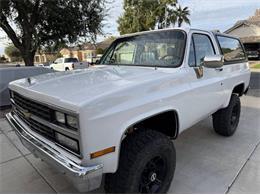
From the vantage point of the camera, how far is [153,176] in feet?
7.80

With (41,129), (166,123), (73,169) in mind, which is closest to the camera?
(73,169)

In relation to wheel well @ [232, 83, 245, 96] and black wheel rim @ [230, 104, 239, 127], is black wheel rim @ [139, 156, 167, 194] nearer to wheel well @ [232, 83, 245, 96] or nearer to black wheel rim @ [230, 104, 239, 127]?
black wheel rim @ [230, 104, 239, 127]

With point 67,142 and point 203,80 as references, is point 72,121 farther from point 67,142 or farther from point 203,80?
point 203,80

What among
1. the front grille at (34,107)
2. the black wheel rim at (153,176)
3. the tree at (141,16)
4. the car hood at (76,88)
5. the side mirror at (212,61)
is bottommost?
the black wheel rim at (153,176)

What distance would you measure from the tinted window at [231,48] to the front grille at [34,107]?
121 inches

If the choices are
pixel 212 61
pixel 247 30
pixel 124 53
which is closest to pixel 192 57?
pixel 212 61

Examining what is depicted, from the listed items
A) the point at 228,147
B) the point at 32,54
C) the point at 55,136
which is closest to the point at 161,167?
the point at 55,136

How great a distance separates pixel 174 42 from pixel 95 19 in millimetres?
8395

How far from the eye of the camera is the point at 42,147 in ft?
6.84

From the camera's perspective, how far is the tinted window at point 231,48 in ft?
12.8

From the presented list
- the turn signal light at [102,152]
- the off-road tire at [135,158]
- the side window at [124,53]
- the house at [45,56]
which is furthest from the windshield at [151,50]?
the house at [45,56]

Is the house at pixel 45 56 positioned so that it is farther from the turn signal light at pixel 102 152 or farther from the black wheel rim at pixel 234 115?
the turn signal light at pixel 102 152

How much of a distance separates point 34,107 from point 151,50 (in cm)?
173

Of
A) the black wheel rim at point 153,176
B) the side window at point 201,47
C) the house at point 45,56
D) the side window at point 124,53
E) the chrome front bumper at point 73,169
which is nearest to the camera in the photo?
the chrome front bumper at point 73,169
